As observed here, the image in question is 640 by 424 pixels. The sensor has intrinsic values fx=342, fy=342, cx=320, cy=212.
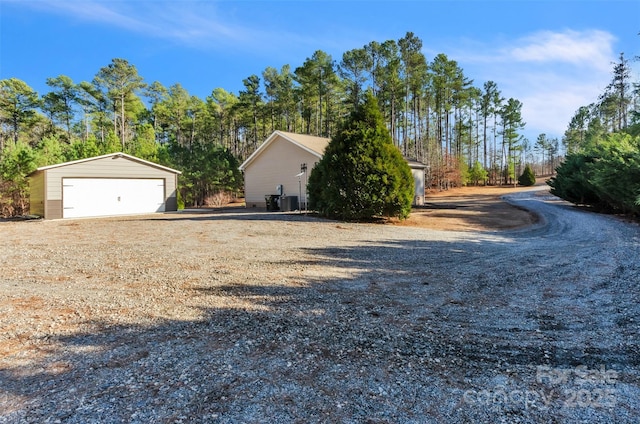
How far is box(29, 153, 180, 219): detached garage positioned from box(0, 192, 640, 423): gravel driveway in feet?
34.1

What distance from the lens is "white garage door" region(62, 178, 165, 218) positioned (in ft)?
49.1

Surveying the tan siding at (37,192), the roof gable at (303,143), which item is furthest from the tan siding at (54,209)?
the roof gable at (303,143)

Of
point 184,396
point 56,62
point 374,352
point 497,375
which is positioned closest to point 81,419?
point 184,396

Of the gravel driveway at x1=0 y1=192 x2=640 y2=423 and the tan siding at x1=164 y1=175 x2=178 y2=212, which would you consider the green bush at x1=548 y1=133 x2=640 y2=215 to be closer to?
the gravel driveway at x1=0 y1=192 x2=640 y2=423

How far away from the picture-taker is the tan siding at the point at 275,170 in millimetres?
17828

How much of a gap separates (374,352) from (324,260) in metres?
3.38

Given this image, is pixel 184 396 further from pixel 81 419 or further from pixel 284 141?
pixel 284 141

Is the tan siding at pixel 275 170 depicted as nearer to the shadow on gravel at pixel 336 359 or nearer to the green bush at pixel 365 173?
the green bush at pixel 365 173

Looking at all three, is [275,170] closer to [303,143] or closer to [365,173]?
[303,143]

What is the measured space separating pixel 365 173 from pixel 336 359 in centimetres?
940

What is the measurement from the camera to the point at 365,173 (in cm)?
1148

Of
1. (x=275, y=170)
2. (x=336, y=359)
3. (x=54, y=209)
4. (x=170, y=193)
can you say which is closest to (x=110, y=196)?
(x=54, y=209)

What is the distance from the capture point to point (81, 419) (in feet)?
5.92

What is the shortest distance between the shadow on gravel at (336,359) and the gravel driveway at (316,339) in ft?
0.04
